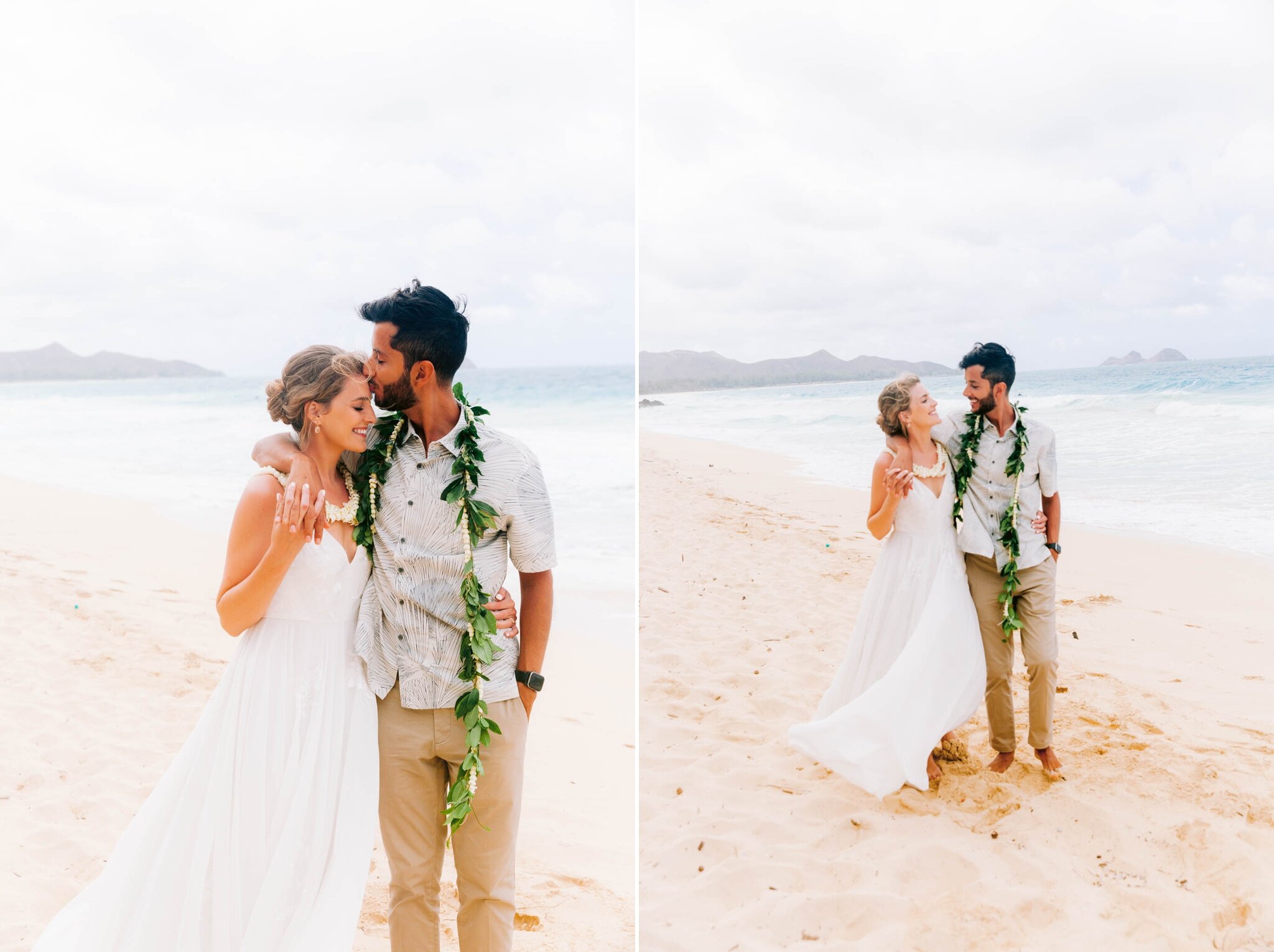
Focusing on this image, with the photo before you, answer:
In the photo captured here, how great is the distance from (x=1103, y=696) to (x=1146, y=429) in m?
23.1

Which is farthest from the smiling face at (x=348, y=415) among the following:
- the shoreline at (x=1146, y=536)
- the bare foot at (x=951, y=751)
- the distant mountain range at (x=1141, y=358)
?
the distant mountain range at (x=1141, y=358)

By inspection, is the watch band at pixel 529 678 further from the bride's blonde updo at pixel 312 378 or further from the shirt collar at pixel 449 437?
the bride's blonde updo at pixel 312 378

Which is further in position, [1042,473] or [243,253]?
[243,253]

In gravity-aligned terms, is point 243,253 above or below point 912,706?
above

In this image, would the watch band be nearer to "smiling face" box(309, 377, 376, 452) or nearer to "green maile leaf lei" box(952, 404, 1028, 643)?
"smiling face" box(309, 377, 376, 452)

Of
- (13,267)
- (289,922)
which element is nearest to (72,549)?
(289,922)

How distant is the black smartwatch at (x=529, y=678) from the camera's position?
273 cm

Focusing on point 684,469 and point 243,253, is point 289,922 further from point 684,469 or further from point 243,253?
point 243,253

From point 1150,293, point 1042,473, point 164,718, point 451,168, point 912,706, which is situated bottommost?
point 164,718

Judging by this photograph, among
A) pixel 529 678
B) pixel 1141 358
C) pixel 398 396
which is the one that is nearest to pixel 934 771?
pixel 529 678

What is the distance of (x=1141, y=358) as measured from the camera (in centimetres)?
4034

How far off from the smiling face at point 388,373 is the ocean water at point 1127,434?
1284 centimetres

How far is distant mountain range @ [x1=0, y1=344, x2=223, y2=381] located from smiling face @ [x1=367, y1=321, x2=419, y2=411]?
52.7 m

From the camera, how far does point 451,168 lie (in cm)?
4503
